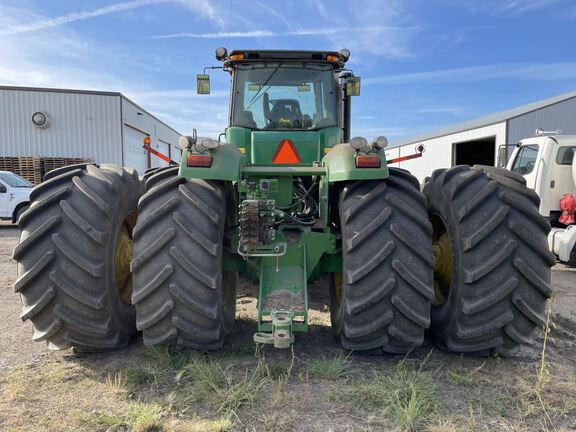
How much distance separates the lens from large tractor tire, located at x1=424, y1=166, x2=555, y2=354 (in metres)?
2.91

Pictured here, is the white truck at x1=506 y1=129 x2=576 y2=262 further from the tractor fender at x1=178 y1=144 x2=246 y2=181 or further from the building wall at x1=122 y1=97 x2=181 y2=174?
the building wall at x1=122 y1=97 x2=181 y2=174

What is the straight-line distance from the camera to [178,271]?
275 cm

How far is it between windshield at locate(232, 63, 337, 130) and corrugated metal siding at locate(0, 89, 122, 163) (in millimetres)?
15713

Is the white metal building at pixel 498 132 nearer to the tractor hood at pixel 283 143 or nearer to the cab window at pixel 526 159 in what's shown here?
the cab window at pixel 526 159

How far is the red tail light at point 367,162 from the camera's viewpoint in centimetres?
295

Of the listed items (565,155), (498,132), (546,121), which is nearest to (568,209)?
(565,155)

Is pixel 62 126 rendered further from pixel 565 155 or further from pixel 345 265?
pixel 345 265

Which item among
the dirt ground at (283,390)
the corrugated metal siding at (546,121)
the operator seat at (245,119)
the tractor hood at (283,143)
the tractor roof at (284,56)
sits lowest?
the dirt ground at (283,390)

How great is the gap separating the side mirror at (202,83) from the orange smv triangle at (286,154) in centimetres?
148

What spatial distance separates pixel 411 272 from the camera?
2.81 m

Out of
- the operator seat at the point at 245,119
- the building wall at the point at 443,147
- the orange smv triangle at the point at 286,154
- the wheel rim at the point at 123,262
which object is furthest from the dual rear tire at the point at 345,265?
the building wall at the point at 443,147

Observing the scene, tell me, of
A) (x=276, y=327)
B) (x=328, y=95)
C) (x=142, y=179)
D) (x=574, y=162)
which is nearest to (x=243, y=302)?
(x=142, y=179)

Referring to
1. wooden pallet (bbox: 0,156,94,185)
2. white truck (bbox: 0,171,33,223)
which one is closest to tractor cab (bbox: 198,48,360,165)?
white truck (bbox: 0,171,33,223)

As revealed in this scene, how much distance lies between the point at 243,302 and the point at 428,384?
8.19ft
